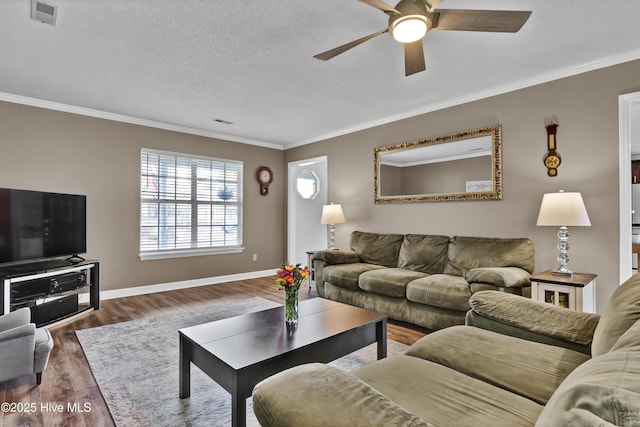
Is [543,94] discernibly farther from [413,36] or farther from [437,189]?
[413,36]

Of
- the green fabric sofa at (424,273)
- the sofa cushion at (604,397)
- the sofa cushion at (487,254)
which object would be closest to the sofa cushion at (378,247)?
the green fabric sofa at (424,273)

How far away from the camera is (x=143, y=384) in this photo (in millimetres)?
2188

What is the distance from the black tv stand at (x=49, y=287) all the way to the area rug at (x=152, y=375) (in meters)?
0.48

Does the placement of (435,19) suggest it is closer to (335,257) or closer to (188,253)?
(335,257)

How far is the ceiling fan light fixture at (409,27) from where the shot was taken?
1.85 meters

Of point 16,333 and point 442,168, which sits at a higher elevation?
point 442,168

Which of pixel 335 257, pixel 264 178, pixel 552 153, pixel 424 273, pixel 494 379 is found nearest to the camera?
pixel 494 379

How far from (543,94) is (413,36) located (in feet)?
6.97

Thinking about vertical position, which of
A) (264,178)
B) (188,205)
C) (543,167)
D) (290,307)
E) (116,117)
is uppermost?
(116,117)

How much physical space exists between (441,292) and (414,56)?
6.48 feet

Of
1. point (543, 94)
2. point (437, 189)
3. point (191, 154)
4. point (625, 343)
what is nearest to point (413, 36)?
point (625, 343)

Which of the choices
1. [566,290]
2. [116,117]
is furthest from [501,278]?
[116,117]

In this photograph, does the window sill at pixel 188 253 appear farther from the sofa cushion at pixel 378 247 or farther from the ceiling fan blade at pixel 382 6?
the ceiling fan blade at pixel 382 6

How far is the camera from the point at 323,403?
895 mm
